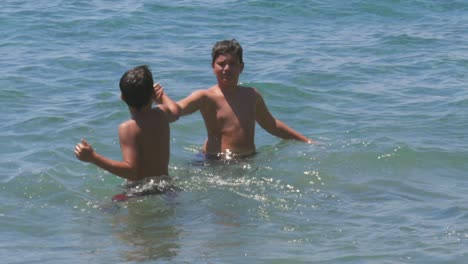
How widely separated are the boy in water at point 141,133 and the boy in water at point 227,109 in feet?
2.91

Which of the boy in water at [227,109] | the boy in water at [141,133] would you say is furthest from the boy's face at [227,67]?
the boy in water at [141,133]

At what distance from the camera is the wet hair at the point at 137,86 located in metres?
6.01

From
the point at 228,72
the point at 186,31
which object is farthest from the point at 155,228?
the point at 186,31

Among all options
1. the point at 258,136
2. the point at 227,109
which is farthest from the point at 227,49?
the point at 258,136

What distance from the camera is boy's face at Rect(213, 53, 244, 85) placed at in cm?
721

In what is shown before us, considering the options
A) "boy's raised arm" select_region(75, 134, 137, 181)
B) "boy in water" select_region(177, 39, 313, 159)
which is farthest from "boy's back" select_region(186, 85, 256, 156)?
"boy's raised arm" select_region(75, 134, 137, 181)

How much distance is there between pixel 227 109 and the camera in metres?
7.43

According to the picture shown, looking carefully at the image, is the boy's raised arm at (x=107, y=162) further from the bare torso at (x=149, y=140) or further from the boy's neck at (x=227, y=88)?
the boy's neck at (x=227, y=88)

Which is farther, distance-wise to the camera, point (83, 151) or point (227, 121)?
point (227, 121)

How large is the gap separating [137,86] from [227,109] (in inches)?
59.6

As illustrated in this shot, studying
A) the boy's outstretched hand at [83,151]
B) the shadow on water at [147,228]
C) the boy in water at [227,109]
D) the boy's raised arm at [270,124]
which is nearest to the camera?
the shadow on water at [147,228]

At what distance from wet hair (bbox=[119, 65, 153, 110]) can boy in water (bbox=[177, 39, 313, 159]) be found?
3.64 ft

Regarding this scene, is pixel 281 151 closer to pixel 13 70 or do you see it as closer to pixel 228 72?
pixel 228 72

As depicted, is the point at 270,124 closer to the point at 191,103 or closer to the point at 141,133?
the point at 191,103
